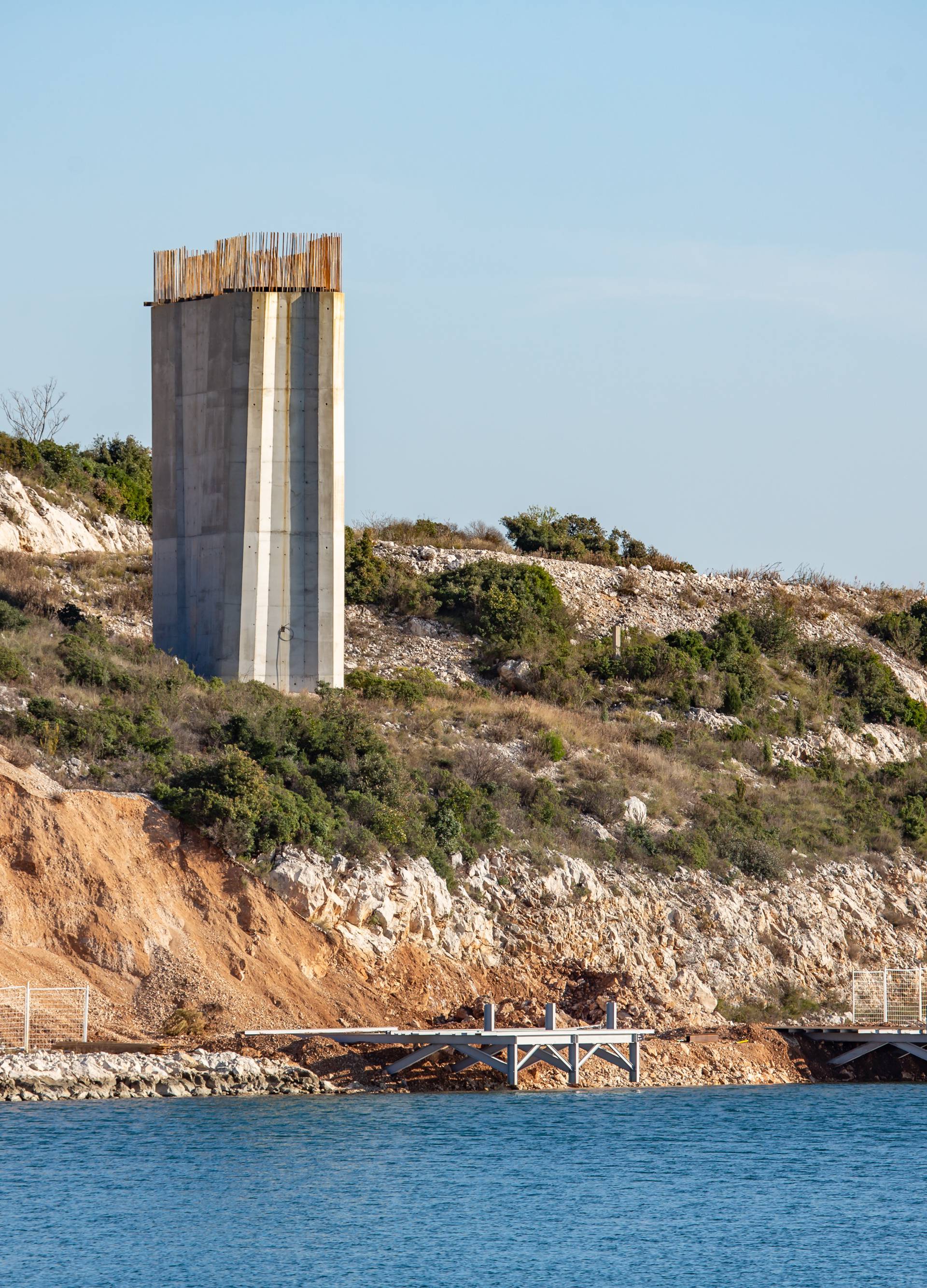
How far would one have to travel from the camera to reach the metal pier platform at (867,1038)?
36625 mm

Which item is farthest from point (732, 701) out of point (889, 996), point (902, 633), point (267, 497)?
point (267, 497)

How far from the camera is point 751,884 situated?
4316 centimetres

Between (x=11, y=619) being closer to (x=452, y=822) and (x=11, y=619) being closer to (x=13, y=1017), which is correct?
(x=452, y=822)

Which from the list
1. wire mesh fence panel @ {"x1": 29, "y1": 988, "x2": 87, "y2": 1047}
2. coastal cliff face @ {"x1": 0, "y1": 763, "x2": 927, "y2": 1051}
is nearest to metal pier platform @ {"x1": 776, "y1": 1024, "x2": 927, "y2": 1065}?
coastal cliff face @ {"x1": 0, "y1": 763, "x2": 927, "y2": 1051}

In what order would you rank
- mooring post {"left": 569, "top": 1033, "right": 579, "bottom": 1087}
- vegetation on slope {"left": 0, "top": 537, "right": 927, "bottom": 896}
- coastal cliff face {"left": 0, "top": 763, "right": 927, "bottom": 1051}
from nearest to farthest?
mooring post {"left": 569, "top": 1033, "right": 579, "bottom": 1087}
coastal cliff face {"left": 0, "top": 763, "right": 927, "bottom": 1051}
vegetation on slope {"left": 0, "top": 537, "right": 927, "bottom": 896}

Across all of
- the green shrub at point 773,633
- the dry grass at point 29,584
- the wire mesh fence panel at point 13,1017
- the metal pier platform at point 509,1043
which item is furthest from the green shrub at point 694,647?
the wire mesh fence panel at point 13,1017

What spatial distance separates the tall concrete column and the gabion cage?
1164cm

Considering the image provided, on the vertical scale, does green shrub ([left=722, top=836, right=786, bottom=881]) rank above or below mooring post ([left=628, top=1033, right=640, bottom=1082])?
above

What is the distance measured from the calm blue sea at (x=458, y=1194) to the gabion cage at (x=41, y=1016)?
228cm

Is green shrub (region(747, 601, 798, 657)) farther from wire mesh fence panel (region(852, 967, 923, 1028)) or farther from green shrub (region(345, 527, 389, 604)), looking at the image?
wire mesh fence panel (region(852, 967, 923, 1028))

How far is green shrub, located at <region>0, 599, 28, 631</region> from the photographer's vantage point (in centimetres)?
4322

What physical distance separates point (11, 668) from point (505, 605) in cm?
1849

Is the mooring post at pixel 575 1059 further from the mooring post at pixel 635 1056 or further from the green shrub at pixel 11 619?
the green shrub at pixel 11 619

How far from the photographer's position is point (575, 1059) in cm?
3303
